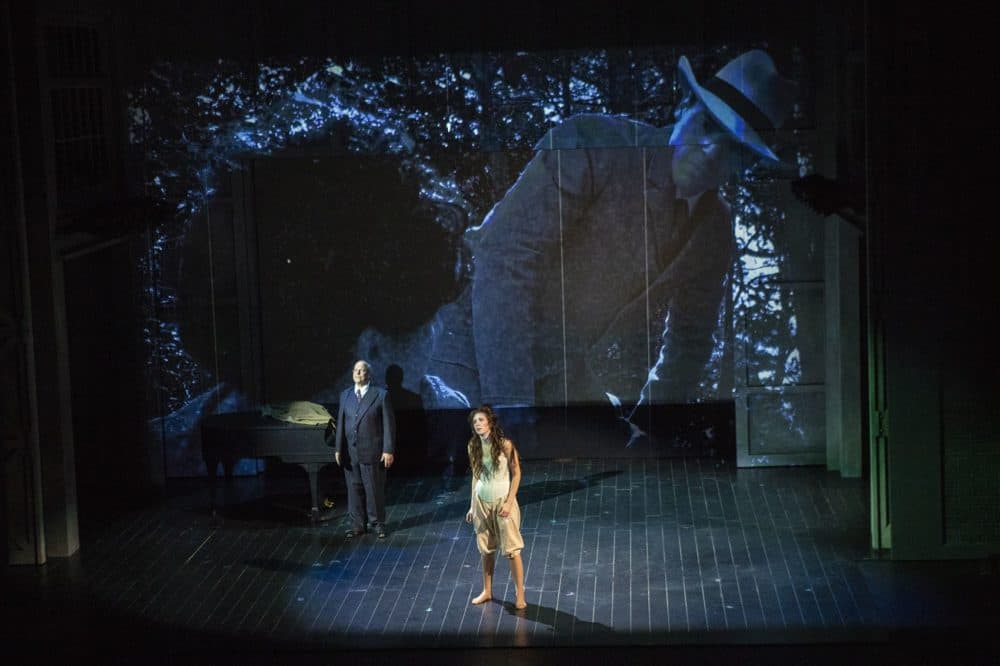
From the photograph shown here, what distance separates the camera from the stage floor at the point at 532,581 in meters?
10.1

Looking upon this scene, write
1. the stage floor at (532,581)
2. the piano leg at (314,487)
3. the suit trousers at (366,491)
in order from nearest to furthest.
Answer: the stage floor at (532,581) < the suit trousers at (366,491) < the piano leg at (314,487)

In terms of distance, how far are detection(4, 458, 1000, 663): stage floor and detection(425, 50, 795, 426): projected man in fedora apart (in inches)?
46.4

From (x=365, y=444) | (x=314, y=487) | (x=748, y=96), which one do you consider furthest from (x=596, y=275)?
(x=314, y=487)

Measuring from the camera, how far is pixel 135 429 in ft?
49.8

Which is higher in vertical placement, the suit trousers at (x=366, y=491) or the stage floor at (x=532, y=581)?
the suit trousers at (x=366, y=491)

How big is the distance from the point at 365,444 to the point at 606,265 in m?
3.65

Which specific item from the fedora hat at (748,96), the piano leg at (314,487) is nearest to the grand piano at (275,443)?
the piano leg at (314,487)

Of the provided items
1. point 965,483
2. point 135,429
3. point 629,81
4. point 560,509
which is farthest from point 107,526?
point 965,483

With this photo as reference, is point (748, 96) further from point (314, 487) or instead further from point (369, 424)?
point (314, 487)

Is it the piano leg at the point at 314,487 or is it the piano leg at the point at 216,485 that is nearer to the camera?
the piano leg at the point at 314,487

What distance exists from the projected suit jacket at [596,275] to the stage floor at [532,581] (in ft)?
3.80

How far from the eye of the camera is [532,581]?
37.3ft

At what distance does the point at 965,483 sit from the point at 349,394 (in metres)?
5.06

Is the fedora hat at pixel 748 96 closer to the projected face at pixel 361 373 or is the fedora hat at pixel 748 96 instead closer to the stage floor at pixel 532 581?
the stage floor at pixel 532 581
